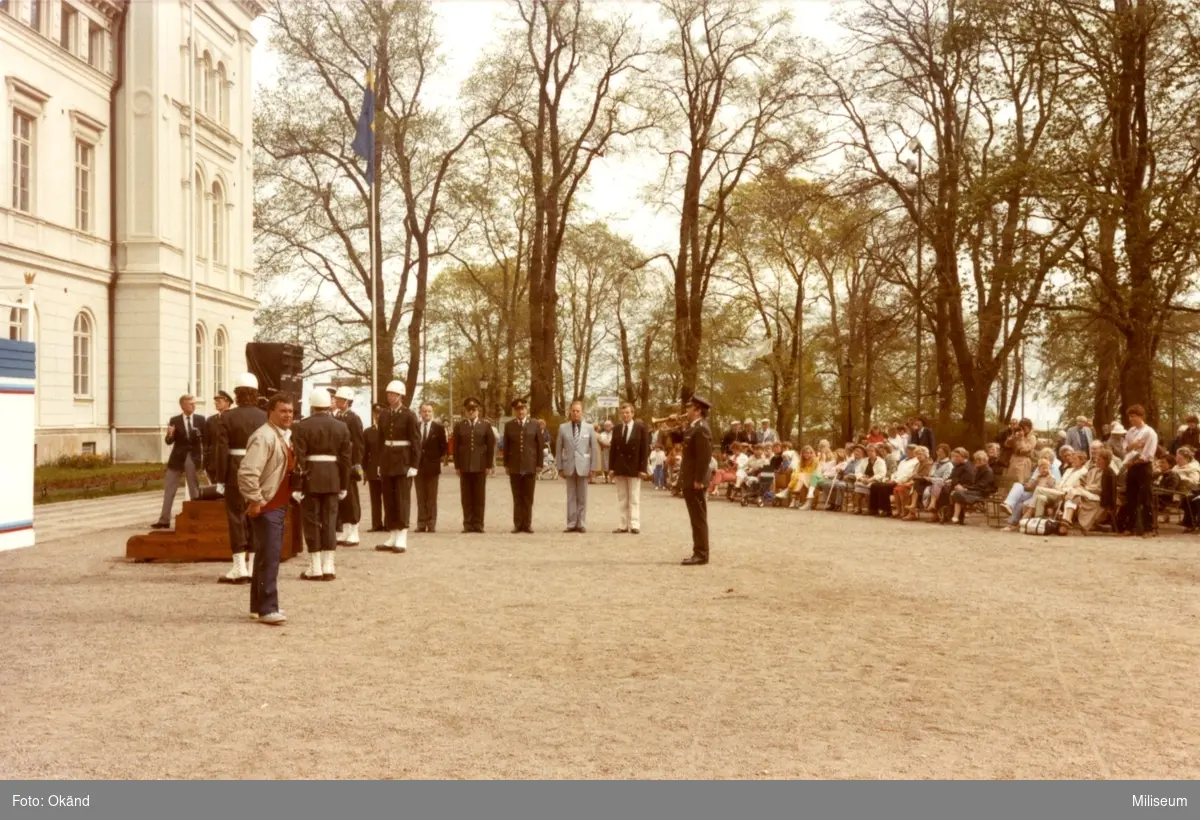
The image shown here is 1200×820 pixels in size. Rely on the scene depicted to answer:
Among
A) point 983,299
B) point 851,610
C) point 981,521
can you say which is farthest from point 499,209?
point 851,610

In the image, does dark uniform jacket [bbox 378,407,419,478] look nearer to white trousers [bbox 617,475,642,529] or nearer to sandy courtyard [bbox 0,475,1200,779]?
sandy courtyard [bbox 0,475,1200,779]

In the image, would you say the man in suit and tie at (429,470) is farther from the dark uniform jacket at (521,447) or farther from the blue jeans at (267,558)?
the blue jeans at (267,558)

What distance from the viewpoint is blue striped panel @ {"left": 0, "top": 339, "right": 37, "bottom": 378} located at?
435 inches

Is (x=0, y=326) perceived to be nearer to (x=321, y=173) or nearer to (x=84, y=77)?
(x=84, y=77)

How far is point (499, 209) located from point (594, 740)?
136 feet

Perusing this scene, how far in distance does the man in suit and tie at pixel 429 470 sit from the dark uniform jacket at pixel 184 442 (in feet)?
10.5

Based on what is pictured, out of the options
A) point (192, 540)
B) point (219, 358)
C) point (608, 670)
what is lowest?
point (608, 670)

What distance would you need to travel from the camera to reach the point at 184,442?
19344 millimetres

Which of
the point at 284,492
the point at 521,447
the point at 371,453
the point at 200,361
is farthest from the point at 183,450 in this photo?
the point at 200,361

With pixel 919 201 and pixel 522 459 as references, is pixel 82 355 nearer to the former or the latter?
pixel 522 459

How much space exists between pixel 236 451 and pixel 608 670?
6.94m

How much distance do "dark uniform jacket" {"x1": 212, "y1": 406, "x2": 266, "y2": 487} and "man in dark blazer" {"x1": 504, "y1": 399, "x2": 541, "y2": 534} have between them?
6316mm

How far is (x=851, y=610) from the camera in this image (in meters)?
11.0

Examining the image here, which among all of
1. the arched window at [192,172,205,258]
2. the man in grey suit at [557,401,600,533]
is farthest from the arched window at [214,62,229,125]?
the man in grey suit at [557,401,600,533]
